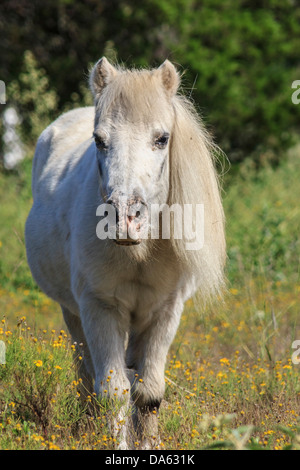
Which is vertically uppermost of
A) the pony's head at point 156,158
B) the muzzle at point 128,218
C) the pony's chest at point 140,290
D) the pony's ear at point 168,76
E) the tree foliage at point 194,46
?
the tree foliage at point 194,46

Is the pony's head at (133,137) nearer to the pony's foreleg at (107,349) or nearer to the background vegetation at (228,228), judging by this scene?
the background vegetation at (228,228)

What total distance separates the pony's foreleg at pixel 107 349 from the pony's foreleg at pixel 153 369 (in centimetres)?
21

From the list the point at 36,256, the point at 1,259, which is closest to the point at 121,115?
the point at 36,256

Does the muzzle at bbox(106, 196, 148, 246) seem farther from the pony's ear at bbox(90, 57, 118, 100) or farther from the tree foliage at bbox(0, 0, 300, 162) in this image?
the tree foliage at bbox(0, 0, 300, 162)

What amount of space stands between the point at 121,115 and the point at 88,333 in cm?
124

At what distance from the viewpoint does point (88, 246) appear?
3889mm

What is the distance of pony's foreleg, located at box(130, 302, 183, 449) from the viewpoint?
4.09 meters

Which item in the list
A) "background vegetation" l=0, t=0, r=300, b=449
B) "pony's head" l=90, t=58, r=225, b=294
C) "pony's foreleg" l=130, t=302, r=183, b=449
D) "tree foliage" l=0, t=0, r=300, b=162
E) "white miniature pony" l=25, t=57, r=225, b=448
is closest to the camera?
"pony's head" l=90, t=58, r=225, b=294

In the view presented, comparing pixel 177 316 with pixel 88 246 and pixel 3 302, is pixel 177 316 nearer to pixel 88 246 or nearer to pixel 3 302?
pixel 88 246

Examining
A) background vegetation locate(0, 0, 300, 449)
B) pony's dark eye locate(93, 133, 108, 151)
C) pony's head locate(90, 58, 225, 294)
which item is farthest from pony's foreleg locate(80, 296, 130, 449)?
pony's dark eye locate(93, 133, 108, 151)

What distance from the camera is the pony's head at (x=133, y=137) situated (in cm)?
329

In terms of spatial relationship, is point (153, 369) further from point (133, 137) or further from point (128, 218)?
point (133, 137)

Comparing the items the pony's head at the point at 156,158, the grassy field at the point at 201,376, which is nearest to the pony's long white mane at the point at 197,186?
the pony's head at the point at 156,158

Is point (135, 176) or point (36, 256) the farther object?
point (36, 256)
